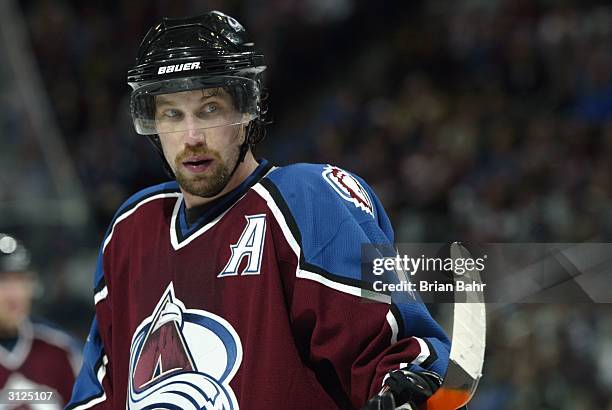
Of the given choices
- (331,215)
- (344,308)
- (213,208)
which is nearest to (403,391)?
(344,308)

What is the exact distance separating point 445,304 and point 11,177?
4.13m

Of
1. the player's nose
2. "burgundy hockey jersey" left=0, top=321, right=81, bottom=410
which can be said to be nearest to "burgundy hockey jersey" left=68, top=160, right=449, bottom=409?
the player's nose

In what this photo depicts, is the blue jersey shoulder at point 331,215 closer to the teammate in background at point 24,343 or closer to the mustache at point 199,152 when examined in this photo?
the mustache at point 199,152

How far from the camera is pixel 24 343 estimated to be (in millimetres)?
3734

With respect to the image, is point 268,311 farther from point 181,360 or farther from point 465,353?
point 465,353

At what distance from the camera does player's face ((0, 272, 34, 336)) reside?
3770 mm

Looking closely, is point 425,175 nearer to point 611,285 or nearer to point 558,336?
point 558,336

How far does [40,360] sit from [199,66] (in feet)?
6.35

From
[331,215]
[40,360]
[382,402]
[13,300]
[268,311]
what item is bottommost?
[40,360]

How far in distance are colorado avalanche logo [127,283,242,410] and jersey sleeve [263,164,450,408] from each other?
135 mm

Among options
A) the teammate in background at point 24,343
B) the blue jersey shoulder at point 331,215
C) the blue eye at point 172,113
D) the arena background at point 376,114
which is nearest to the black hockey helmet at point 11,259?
the teammate in background at point 24,343

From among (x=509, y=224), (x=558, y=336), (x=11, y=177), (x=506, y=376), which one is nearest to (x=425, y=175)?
(x=509, y=224)

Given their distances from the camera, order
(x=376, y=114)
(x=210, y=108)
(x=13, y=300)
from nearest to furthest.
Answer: (x=210, y=108)
(x=13, y=300)
(x=376, y=114)

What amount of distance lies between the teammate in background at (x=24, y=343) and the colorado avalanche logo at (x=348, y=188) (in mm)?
1761
